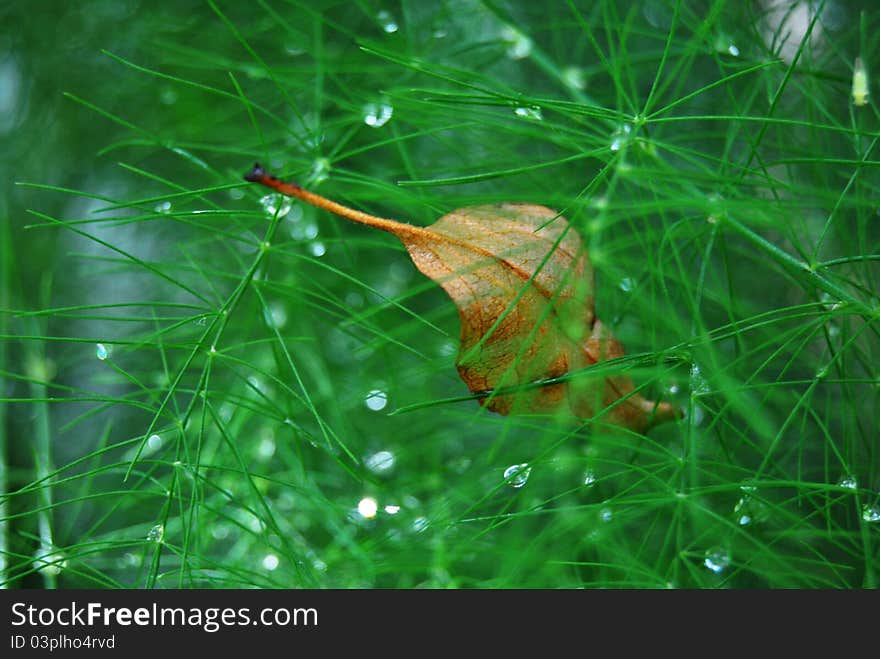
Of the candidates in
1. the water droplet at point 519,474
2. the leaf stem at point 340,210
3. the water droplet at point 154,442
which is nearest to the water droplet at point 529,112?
the leaf stem at point 340,210

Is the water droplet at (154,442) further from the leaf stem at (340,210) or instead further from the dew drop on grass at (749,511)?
the dew drop on grass at (749,511)

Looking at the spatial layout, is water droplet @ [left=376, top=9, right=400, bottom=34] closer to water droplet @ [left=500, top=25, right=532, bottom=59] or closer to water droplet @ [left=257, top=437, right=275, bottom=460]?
water droplet @ [left=500, top=25, right=532, bottom=59]

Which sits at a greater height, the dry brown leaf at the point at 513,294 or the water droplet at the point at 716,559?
the dry brown leaf at the point at 513,294

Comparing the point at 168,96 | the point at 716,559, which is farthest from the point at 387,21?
the point at 716,559

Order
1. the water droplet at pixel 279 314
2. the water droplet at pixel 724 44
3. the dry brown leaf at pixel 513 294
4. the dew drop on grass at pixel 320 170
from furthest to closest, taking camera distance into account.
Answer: the water droplet at pixel 279 314 < the water droplet at pixel 724 44 < the dew drop on grass at pixel 320 170 < the dry brown leaf at pixel 513 294

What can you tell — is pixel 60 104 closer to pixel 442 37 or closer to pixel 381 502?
pixel 442 37

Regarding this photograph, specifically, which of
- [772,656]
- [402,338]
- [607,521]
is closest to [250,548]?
[402,338]

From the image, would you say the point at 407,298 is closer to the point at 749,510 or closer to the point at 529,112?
the point at 529,112

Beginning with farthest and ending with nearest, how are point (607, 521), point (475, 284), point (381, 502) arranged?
1. point (381, 502)
2. point (607, 521)
3. point (475, 284)

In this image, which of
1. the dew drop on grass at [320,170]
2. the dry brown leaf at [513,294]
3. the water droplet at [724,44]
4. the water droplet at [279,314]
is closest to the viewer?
the dry brown leaf at [513,294]
